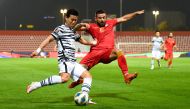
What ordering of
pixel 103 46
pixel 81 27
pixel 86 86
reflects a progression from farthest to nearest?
1. pixel 103 46
2. pixel 81 27
3. pixel 86 86

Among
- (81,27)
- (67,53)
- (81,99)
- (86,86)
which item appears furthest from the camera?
(81,27)

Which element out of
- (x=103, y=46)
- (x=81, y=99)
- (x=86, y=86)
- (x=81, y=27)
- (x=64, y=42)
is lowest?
(x=81, y=99)

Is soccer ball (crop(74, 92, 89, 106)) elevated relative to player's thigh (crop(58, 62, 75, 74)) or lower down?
lower down

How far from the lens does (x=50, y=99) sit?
36.0 feet

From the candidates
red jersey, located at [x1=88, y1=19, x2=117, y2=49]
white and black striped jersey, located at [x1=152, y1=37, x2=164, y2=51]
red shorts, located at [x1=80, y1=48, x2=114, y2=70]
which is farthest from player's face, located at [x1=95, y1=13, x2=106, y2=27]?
white and black striped jersey, located at [x1=152, y1=37, x2=164, y2=51]

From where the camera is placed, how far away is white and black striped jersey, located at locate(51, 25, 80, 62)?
993 centimetres

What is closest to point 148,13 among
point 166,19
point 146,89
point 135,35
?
point 166,19

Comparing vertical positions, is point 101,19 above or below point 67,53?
above

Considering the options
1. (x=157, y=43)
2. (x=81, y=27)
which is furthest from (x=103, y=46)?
(x=157, y=43)

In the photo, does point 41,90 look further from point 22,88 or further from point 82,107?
point 82,107

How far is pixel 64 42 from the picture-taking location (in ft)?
32.7

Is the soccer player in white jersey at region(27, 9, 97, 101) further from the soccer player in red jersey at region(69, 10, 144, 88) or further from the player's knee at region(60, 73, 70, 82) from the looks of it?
the soccer player in red jersey at region(69, 10, 144, 88)

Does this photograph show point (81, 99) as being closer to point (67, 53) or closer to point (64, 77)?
point (64, 77)

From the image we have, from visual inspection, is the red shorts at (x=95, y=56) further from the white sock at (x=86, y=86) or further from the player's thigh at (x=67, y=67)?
the white sock at (x=86, y=86)
